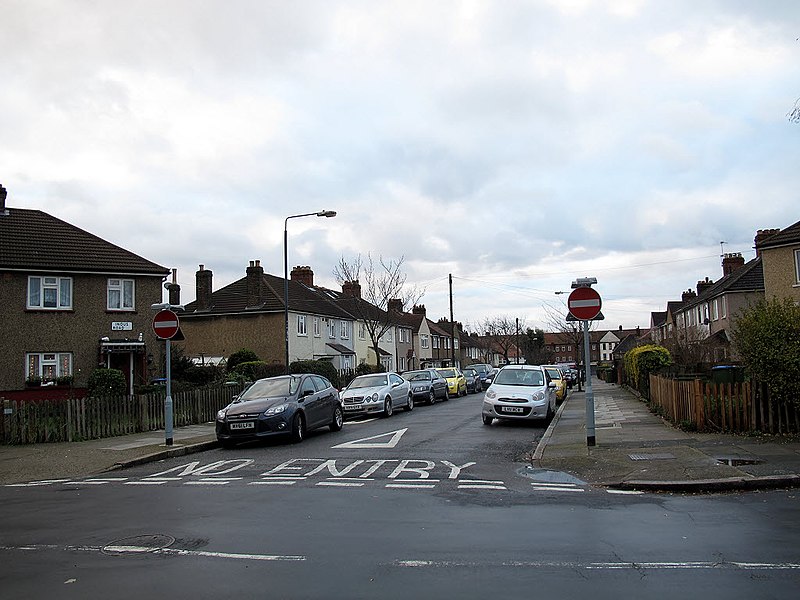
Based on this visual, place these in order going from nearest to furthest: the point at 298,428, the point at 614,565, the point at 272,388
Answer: the point at 614,565 → the point at 298,428 → the point at 272,388

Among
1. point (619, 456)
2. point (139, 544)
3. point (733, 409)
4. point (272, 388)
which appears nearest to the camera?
point (139, 544)

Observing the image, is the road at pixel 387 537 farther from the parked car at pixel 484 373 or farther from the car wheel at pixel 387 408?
the parked car at pixel 484 373

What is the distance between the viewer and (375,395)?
23.0 meters

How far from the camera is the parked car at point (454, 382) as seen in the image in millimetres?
36325

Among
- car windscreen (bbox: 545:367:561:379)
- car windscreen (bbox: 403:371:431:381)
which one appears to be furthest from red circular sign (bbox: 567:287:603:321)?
car windscreen (bbox: 545:367:561:379)

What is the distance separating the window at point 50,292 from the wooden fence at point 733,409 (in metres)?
22.9

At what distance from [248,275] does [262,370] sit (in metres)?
14.2

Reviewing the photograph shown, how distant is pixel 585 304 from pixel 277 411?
6.83 m

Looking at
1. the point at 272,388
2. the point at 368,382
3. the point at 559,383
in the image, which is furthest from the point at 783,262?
the point at 272,388

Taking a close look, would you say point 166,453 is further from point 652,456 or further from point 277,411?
point 652,456

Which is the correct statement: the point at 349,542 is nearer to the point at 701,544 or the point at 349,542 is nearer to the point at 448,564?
the point at 448,564

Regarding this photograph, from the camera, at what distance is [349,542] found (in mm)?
6879

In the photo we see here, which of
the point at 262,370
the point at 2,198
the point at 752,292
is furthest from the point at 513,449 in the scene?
the point at 752,292

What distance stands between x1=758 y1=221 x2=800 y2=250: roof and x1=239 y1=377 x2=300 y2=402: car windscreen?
24.2 m
